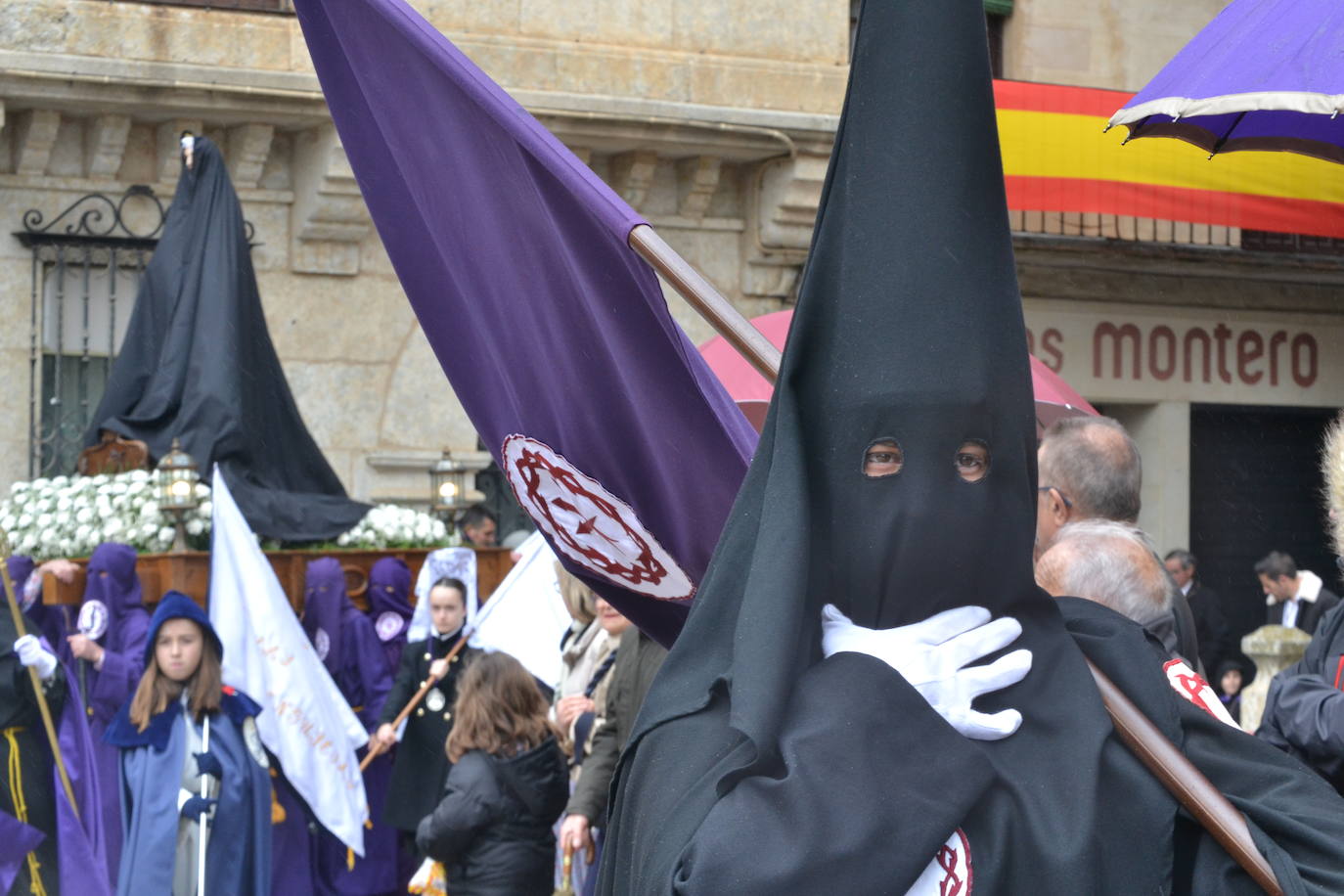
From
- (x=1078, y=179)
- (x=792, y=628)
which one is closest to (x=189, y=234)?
(x=1078, y=179)

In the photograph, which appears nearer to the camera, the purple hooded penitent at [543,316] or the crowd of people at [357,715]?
the purple hooded penitent at [543,316]

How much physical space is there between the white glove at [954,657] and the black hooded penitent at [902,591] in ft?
0.10

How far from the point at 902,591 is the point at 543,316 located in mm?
1334

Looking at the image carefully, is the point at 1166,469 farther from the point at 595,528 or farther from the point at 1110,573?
the point at 595,528

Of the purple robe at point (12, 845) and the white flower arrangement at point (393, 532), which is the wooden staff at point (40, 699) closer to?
the purple robe at point (12, 845)

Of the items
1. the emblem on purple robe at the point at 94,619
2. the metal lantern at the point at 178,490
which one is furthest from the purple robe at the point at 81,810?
the metal lantern at the point at 178,490

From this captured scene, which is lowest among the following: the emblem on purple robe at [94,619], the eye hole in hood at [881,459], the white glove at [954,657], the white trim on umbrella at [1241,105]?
the emblem on purple robe at [94,619]

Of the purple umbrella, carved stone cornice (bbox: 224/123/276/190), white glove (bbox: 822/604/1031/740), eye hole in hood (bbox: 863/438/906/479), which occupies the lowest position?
white glove (bbox: 822/604/1031/740)

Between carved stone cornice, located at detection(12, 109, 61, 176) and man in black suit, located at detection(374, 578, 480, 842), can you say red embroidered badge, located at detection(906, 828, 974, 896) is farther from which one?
carved stone cornice, located at detection(12, 109, 61, 176)

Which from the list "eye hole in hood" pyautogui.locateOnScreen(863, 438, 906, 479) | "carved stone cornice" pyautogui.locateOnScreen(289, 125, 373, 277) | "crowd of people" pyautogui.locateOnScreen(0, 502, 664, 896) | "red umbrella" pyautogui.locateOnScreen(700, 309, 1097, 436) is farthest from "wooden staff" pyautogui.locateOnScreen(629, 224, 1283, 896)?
"carved stone cornice" pyautogui.locateOnScreen(289, 125, 373, 277)

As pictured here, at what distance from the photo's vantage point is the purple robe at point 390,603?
8812 mm

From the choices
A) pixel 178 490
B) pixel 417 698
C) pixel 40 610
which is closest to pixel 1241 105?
pixel 417 698

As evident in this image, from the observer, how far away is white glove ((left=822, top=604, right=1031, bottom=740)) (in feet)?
7.30

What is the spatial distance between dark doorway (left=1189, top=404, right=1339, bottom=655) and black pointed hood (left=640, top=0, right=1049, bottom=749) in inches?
543
